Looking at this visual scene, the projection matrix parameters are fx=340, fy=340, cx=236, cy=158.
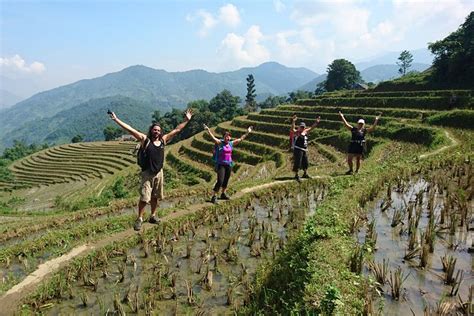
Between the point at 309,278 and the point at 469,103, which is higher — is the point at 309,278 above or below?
below

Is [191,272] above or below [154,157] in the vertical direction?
below

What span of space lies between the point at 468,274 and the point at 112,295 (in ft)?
18.2

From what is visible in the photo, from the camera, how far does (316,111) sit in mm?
39562

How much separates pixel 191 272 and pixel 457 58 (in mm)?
40777

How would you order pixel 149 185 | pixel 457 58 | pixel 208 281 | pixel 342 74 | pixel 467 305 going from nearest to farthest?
pixel 467 305, pixel 208 281, pixel 149 185, pixel 457 58, pixel 342 74

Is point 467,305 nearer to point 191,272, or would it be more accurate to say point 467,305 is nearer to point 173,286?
point 173,286

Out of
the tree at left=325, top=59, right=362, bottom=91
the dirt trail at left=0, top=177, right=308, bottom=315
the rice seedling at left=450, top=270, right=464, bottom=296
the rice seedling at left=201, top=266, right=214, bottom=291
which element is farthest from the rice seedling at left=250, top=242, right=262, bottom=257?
the tree at left=325, top=59, right=362, bottom=91

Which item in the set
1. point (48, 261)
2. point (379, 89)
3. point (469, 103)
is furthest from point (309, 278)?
point (379, 89)

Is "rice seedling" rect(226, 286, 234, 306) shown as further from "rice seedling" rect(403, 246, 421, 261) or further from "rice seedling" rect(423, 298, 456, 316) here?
"rice seedling" rect(403, 246, 421, 261)

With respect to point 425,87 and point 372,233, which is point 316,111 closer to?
point 425,87

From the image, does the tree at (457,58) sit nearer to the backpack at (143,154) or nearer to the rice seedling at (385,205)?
the rice seedling at (385,205)

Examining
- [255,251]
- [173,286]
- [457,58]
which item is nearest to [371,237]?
[255,251]

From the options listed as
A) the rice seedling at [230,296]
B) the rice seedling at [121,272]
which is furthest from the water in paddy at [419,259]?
the rice seedling at [121,272]

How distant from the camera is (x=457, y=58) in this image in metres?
36.4
